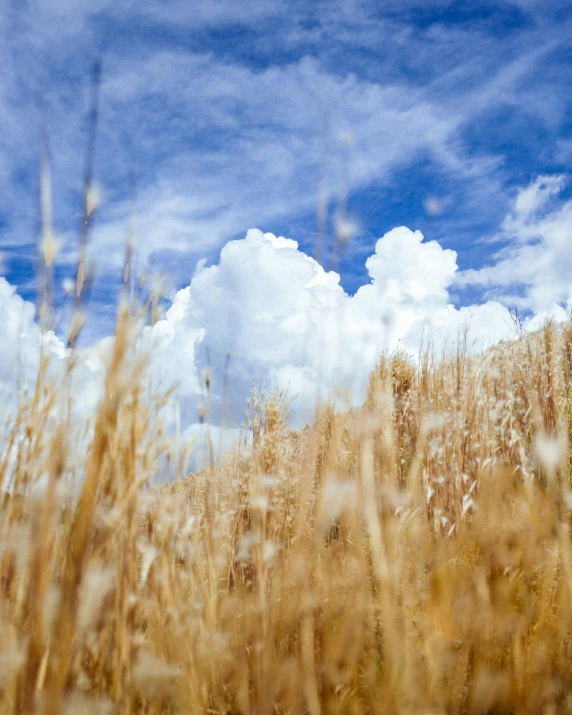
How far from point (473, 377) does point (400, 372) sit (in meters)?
2.80

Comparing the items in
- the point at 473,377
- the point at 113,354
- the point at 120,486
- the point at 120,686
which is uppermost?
the point at 473,377

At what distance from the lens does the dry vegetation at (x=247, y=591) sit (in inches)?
35.6

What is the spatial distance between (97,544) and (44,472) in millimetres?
249

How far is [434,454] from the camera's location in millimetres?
3727

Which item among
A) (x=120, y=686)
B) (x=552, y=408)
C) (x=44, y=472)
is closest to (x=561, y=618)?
(x=120, y=686)

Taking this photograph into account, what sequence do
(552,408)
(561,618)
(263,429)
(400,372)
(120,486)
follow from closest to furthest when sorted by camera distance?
(120,486)
(561,618)
(263,429)
(552,408)
(400,372)

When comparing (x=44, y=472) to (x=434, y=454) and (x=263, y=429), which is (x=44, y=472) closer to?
(x=263, y=429)

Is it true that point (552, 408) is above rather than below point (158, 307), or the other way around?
above

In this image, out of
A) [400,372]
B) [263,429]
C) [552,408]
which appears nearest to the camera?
[263,429]

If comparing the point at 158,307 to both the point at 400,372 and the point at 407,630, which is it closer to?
the point at 407,630

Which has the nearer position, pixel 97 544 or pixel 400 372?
pixel 97 544

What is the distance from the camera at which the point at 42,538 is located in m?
0.74

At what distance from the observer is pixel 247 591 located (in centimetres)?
289

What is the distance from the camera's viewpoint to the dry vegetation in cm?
90
